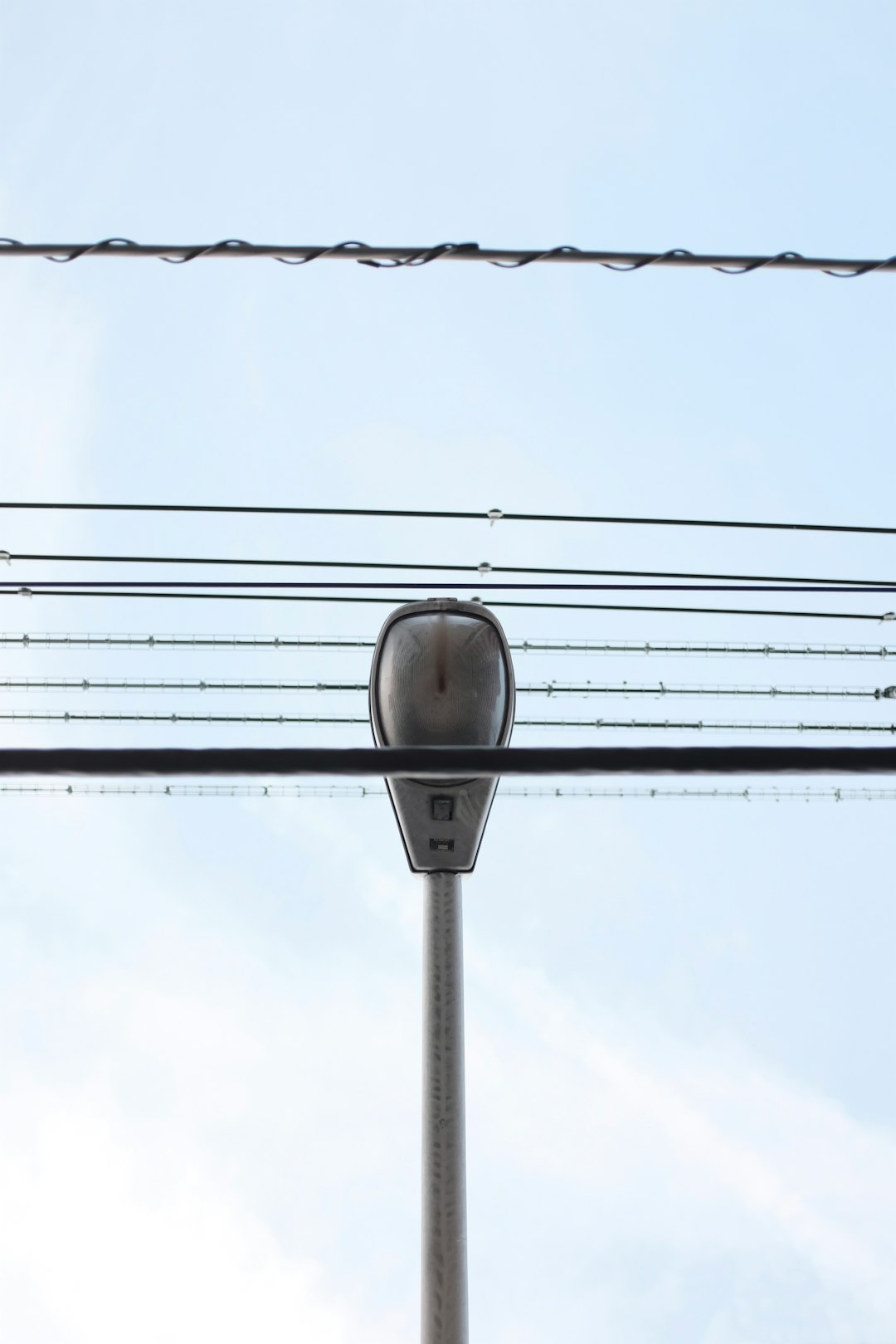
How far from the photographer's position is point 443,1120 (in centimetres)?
266

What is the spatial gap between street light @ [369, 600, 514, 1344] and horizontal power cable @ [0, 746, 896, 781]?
149 cm

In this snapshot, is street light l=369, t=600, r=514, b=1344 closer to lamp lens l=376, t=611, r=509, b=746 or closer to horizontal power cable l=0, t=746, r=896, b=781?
lamp lens l=376, t=611, r=509, b=746

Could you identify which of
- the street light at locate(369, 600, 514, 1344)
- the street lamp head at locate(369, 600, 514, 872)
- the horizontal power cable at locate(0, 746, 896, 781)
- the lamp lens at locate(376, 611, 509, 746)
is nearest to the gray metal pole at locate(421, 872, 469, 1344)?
the street light at locate(369, 600, 514, 1344)

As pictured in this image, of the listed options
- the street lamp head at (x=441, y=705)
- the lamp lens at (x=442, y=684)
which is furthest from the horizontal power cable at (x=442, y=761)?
the lamp lens at (x=442, y=684)

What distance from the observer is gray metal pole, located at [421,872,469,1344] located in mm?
2520

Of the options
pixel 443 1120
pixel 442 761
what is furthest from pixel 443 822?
pixel 442 761

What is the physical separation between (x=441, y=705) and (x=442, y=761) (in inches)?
63.2

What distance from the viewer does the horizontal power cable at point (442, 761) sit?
1.36 metres

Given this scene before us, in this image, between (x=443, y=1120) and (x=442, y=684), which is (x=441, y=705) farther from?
(x=443, y=1120)

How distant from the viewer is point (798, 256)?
3486 millimetres

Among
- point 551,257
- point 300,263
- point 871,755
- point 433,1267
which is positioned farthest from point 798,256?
point 433,1267

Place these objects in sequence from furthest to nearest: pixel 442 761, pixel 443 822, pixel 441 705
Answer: pixel 441 705, pixel 443 822, pixel 442 761

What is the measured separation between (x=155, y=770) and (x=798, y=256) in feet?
9.83

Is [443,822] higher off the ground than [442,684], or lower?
lower
